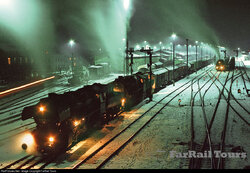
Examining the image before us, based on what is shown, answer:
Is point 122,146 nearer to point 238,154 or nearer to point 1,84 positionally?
point 238,154

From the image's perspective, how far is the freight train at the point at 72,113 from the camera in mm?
11664

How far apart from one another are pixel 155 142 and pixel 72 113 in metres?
4.84

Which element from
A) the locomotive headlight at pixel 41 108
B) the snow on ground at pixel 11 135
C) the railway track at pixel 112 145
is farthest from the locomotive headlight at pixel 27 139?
the railway track at pixel 112 145

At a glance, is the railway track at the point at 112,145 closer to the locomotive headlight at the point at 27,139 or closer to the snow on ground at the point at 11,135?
the snow on ground at the point at 11,135

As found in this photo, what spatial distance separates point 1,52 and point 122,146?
31.2 metres

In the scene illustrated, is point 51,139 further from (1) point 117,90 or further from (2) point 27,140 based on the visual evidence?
(1) point 117,90

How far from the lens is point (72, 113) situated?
12.8 meters

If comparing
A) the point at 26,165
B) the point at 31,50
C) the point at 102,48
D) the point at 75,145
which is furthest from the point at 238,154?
the point at 102,48

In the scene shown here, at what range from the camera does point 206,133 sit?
14422 mm

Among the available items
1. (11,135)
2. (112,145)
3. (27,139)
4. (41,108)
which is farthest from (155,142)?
(11,135)

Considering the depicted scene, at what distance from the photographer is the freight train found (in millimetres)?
11664

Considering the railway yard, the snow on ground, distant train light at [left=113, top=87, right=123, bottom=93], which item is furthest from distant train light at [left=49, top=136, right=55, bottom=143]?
distant train light at [left=113, top=87, right=123, bottom=93]

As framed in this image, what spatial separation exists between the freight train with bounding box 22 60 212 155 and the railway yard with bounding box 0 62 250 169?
25.7 inches

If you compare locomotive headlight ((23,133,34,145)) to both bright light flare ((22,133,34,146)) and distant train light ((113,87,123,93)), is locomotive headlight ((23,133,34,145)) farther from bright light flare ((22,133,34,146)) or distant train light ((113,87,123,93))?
distant train light ((113,87,123,93))
